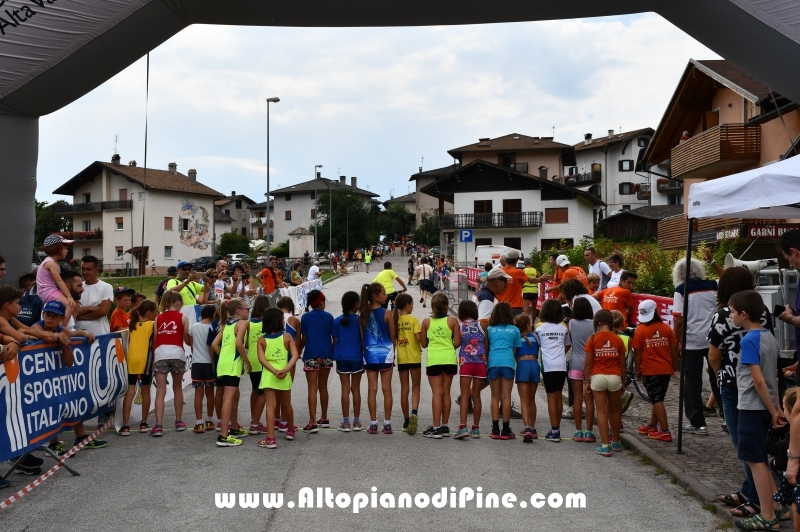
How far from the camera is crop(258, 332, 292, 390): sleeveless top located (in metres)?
8.33

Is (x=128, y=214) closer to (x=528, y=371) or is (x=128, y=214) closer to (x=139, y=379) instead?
(x=139, y=379)

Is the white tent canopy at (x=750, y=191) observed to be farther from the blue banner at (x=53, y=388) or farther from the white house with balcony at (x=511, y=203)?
the white house with balcony at (x=511, y=203)

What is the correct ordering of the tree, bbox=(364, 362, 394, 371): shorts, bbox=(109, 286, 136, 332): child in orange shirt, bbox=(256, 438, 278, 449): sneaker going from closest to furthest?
bbox=(256, 438, 278, 449): sneaker → bbox=(364, 362, 394, 371): shorts → bbox=(109, 286, 136, 332): child in orange shirt → the tree

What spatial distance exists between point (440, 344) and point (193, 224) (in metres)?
77.4

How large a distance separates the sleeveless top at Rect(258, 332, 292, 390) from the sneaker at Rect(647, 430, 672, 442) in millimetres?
4111

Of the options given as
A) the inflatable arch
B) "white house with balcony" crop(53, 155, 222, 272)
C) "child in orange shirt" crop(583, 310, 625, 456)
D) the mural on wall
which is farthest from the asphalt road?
the mural on wall

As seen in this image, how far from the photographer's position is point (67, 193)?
80000mm

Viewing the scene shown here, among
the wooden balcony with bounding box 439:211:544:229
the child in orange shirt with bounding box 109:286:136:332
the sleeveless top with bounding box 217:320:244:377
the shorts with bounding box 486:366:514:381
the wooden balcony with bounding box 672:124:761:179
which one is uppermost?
the wooden balcony with bounding box 439:211:544:229

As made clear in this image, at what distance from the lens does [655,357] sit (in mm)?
8336

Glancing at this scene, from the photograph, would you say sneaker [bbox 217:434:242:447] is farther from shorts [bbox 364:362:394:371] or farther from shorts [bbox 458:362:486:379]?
shorts [bbox 458:362:486:379]

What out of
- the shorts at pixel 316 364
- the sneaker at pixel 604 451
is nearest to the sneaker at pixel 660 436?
the sneaker at pixel 604 451

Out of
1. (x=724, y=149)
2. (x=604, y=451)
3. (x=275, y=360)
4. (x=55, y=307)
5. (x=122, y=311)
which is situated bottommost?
(x=604, y=451)

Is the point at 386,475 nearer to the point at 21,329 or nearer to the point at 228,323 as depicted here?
the point at 228,323

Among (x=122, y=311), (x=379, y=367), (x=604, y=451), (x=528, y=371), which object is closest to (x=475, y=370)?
(x=528, y=371)
